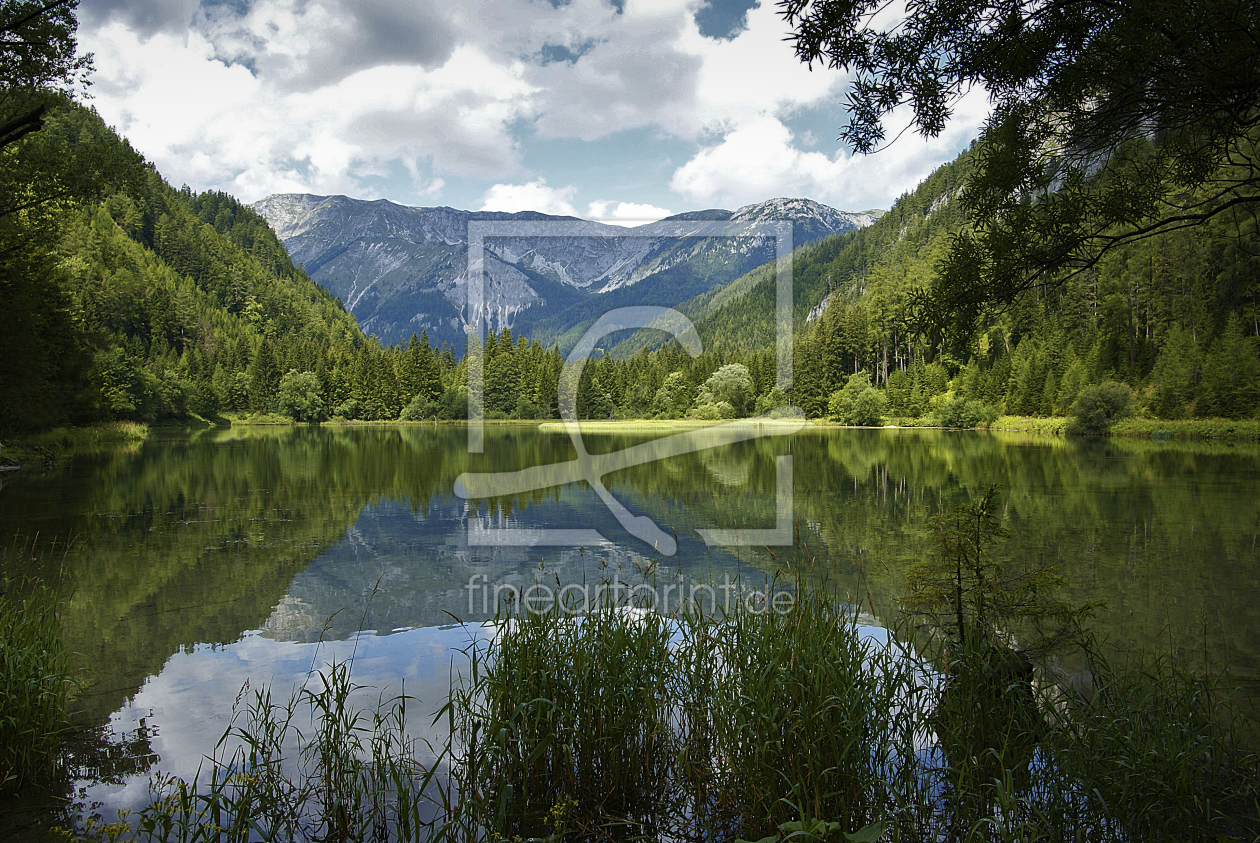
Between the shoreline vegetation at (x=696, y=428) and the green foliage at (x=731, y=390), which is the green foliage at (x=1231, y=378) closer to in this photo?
the shoreline vegetation at (x=696, y=428)

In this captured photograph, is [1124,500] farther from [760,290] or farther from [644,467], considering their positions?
[760,290]

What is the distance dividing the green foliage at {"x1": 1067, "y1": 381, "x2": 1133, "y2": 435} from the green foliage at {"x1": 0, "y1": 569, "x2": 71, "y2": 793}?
55002 mm

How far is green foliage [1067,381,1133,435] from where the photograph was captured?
46.4 metres

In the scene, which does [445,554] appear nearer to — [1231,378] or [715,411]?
[1231,378]

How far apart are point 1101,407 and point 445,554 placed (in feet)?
162

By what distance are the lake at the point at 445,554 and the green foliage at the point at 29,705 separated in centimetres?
42

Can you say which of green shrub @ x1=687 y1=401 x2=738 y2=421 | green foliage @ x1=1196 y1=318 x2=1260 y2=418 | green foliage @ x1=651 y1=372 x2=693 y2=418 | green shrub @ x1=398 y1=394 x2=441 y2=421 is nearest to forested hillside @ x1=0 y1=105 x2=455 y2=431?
green shrub @ x1=398 y1=394 x2=441 y2=421

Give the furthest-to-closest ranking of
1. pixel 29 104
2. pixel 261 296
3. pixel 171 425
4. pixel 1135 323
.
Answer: pixel 261 296, pixel 171 425, pixel 1135 323, pixel 29 104

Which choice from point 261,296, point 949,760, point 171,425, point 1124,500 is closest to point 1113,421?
point 1124,500

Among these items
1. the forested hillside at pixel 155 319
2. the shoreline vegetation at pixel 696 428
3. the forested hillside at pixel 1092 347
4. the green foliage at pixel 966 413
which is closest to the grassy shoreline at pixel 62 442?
the shoreline vegetation at pixel 696 428

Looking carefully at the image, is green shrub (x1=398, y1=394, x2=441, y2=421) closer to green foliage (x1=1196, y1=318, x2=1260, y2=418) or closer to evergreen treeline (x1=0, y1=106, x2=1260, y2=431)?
evergreen treeline (x1=0, y1=106, x2=1260, y2=431)

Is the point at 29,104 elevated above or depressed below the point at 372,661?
above

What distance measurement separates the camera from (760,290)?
162375 millimetres

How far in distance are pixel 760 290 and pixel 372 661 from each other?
6408 inches
